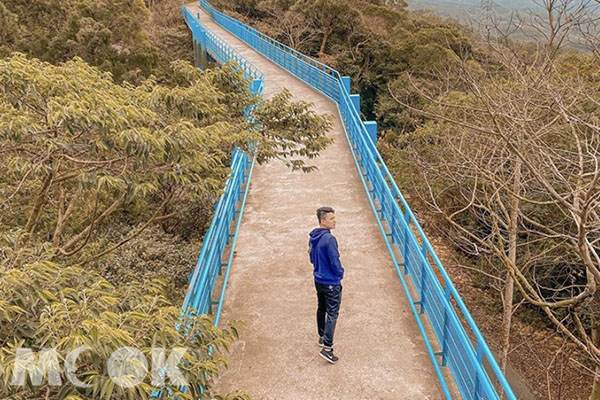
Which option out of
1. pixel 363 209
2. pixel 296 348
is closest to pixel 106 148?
pixel 296 348

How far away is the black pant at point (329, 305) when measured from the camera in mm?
5102

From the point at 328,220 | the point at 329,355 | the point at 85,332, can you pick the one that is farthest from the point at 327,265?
the point at 85,332

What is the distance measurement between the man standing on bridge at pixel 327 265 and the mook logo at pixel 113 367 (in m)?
2.48

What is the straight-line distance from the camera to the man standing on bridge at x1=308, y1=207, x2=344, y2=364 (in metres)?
4.96

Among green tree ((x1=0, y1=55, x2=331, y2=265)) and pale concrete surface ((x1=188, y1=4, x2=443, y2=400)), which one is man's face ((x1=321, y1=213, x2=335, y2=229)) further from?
pale concrete surface ((x1=188, y1=4, x2=443, y2=400))

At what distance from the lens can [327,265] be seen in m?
5.00

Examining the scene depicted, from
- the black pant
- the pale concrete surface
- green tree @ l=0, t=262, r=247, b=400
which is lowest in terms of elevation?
the pale concrete surface

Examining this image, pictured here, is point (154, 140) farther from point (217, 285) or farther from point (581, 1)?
point (581, 1)

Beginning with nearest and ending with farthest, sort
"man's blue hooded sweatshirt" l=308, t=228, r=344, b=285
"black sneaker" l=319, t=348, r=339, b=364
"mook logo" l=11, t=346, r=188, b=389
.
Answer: "mook logo" l=11, t=346, r=188, b=389, "man's blue hooded sweatshirt" l=308, t=228, r=344, b=285, "black sneaker" l=319, t=348, r=339, b=364

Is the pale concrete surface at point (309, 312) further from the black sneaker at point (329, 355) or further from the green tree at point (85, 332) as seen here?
the green tree at point (85, 332)

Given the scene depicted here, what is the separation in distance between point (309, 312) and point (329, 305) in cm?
128

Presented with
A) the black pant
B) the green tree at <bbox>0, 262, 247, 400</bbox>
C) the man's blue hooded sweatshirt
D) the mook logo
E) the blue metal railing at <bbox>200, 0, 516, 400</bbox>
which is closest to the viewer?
the mook logo

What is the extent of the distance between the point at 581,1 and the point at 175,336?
6805 mm

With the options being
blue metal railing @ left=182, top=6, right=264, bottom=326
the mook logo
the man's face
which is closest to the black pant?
the man's face
